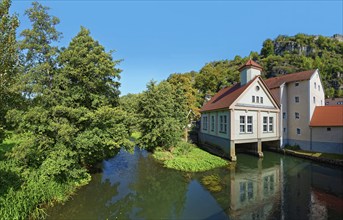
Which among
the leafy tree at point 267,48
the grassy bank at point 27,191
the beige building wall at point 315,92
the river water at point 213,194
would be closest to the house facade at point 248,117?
the river water at point 213,194

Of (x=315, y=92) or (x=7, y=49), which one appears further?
(x=315, y=92)

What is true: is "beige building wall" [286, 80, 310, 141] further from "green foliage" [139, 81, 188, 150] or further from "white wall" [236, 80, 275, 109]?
"green foliage" [139, 81, 188, 150]

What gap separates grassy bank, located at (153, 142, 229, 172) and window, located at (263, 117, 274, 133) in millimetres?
7723

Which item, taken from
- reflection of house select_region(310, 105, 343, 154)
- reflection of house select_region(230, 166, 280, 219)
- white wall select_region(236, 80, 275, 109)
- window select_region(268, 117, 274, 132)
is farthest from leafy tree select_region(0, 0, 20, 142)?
reflection of house select_region(310, 105, 343, 154)

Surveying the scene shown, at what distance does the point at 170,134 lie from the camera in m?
23.8

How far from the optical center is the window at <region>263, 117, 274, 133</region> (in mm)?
23828

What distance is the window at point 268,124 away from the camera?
78.2ft

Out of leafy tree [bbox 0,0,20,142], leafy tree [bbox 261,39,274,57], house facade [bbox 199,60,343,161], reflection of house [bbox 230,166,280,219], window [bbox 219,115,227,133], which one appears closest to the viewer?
leafy tree [bbox 0,0,20,142]

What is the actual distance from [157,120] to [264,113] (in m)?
12.9

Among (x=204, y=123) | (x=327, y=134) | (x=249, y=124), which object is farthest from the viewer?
(x=204, y=123)

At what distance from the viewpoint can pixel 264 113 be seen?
23500 millimetres

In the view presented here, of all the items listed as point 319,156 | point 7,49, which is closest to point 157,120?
point 7,49

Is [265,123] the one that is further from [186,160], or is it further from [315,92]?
[186,160]

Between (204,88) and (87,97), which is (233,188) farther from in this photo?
(204,88)
